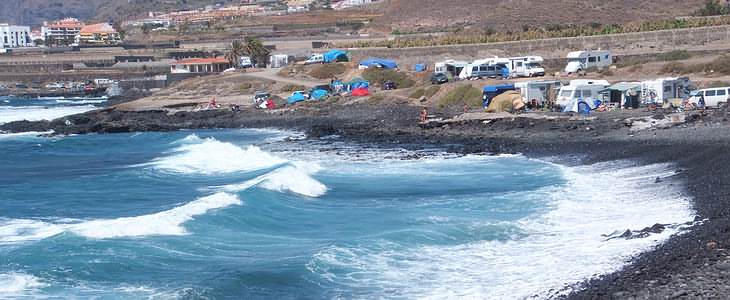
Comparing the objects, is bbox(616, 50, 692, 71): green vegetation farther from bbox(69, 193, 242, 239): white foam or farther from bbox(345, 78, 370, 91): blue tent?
bbox(69, 193, 242, 239): white foam

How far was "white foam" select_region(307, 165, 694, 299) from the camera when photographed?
52.0 ft

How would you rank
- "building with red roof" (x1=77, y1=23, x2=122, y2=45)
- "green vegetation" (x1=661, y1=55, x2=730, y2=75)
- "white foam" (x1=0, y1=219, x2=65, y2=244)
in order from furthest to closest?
1. "building with red roof" (x1=77, y1=23, x2=122, y2=45)
2. "green vegetation" (x1=661, y1=55, x2=730, y2=75)
3. "white foam" (x1=0, y1=219, x2=65, y2=244)

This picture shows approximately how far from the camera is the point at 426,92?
52281 millimetres

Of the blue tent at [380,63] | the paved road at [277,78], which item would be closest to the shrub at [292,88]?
the paved road at [277,78]

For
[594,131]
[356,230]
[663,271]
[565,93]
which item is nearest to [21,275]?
[356,230]

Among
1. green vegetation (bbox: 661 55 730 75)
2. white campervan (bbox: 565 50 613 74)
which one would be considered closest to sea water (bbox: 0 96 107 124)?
white campervan (bbox: 565 50 613 74)

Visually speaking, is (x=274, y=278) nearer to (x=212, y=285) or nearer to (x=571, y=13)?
(x=212, y=285)

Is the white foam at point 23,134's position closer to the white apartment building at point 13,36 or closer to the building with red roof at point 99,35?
the building with red roof at point 99,35

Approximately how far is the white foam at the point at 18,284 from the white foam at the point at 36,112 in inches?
1839

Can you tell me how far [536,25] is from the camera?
84.8 meters

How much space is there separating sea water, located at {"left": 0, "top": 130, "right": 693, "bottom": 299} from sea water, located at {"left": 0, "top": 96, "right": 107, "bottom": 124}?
32.2 m

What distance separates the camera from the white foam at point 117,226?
21.0 meters

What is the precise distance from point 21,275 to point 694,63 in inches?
1408

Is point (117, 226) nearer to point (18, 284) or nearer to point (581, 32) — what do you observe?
point (18, 284)
